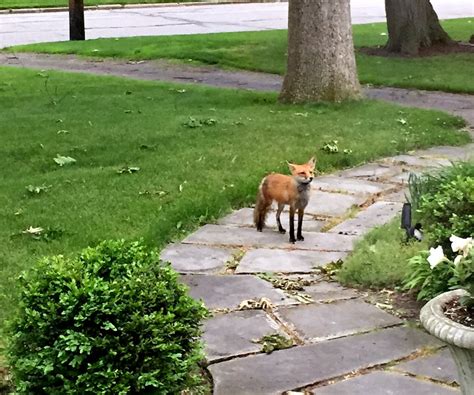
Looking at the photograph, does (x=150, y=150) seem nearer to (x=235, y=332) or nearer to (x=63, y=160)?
(x=63, y=160)

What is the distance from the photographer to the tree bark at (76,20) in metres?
19.5

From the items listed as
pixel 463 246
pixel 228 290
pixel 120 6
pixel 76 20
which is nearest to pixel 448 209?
pixel 228 290

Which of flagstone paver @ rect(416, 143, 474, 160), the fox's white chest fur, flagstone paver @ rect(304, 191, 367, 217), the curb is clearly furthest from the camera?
the curb

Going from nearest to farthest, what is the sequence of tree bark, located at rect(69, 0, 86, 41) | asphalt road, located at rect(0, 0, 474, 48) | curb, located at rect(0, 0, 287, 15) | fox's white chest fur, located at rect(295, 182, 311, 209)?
fox's white chest fur, located at rect(295, 182, 311, 209)
tree bark, located at rect(69, 0, 86, 41)
asphalt road, located at rect(0, 0, 474, 48)
curb, located at rect(0, 0, 287, 15)

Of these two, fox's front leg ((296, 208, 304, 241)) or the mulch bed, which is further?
the mulch bed

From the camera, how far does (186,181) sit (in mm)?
7113

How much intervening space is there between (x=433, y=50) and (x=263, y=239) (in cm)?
1177

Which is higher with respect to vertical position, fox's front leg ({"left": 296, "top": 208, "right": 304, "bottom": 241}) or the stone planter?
the stone planter

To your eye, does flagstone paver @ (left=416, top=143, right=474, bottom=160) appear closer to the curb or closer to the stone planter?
the stone planter

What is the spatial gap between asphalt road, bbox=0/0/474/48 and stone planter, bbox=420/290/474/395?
1873 cm

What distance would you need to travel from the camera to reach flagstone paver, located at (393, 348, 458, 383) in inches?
147

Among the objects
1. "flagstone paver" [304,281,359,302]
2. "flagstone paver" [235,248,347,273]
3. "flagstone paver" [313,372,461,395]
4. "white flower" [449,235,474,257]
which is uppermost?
"white flower" [449,235,474,257]

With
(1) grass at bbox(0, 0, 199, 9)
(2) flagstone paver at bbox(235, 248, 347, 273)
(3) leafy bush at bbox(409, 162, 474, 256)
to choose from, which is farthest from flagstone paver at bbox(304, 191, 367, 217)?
(1) grass at bbox(0, 0, 199, 9)

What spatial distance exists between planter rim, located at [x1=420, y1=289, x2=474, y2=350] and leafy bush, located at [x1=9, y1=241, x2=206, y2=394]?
0.92 m
